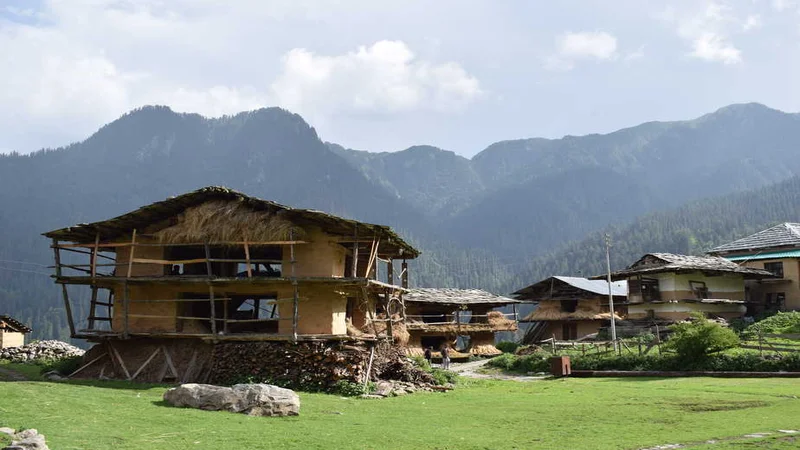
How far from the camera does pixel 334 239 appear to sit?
27156 millimetres

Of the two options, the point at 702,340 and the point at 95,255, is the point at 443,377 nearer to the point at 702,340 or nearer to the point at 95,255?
the point at 702,340

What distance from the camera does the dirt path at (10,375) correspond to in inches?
992

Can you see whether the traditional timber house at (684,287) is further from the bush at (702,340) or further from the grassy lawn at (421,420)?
the grassy lawn at (421,420)

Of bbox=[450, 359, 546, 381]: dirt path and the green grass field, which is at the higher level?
the green grass field

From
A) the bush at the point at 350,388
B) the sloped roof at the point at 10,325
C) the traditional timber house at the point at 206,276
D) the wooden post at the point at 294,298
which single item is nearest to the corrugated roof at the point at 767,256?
the traditional timber house at the point at 206,276

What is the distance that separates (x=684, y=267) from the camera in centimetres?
4600

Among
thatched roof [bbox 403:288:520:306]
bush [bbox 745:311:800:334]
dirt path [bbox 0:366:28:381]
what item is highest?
thatched roof [bbox 403:288:520:306]

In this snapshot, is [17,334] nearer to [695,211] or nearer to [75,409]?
[75,409]

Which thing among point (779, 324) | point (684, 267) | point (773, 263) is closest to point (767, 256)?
point (773, 263)

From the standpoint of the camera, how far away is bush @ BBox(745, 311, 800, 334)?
38875mm

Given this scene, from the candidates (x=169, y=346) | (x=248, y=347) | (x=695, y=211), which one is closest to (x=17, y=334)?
(x=169, y=346)

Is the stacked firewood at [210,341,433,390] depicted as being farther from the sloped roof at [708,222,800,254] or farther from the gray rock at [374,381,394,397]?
the sloped roof at [708,222,800,254]

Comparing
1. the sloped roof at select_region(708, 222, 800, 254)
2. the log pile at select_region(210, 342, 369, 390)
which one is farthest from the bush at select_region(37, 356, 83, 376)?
the sloped roof at select_region(708, 222, 800, 254)

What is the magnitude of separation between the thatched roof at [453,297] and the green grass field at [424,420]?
27.6 metres
